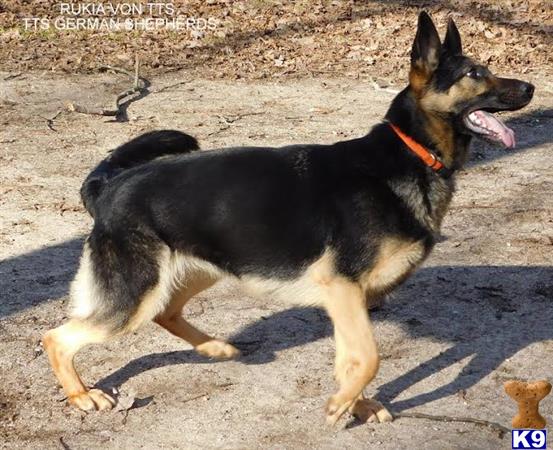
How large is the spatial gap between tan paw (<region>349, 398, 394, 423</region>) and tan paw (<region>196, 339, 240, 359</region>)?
0.85 meters

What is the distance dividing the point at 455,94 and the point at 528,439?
5.49 ft

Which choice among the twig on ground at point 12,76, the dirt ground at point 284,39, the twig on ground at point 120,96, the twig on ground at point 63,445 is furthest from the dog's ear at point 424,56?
the twig on ground at point 12,76

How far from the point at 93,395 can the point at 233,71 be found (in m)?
6.93

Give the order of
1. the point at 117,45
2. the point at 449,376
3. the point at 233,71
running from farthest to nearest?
the point at 117,45
the point at 233,71
the point at 449,376

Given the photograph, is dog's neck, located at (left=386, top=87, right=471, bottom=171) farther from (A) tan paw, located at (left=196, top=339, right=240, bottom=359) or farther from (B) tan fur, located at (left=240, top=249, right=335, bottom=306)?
(A) tan paw, located at (left=196, top=339, right=240, bottom=359)

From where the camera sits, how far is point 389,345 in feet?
18.9

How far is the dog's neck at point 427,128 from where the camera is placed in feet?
16.3

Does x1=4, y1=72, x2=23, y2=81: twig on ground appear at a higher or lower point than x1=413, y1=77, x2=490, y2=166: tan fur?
lower

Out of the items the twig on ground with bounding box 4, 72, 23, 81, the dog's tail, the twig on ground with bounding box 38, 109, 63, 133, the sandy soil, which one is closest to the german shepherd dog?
the dog's tail

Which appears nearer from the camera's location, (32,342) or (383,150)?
(383,150)

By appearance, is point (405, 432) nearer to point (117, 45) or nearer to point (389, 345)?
point (389, 345)

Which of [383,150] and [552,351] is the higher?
[383,150]

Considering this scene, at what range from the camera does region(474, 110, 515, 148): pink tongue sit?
496cm

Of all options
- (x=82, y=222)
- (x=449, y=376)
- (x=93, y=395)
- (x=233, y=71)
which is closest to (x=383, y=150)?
(x=449, y=376)
